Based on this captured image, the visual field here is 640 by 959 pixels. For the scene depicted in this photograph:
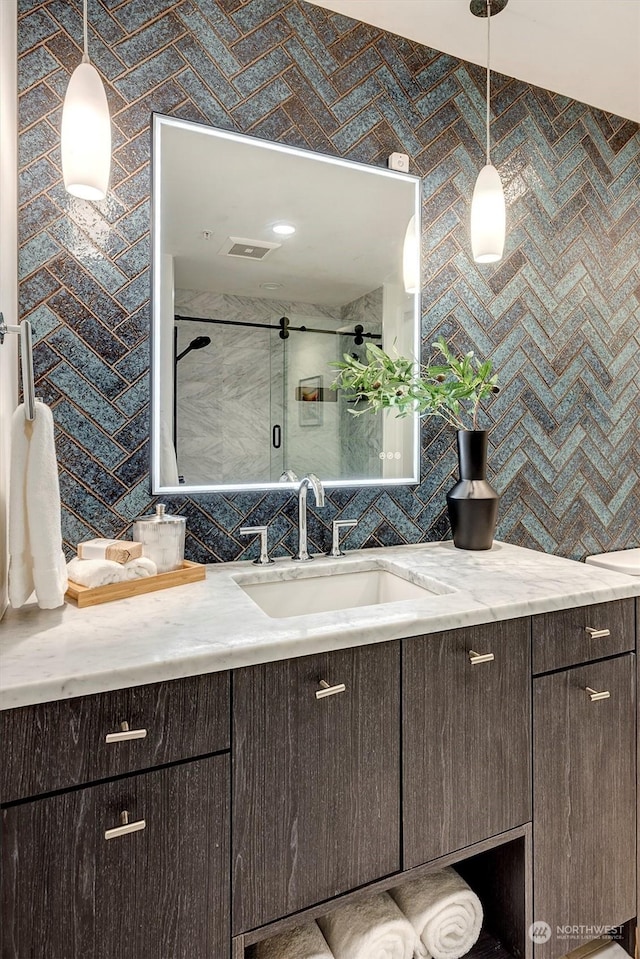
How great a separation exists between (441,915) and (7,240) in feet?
5.85

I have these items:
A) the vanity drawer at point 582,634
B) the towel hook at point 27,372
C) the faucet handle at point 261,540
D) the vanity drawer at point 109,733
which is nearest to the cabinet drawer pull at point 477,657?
the vanity drawer at point 582,634

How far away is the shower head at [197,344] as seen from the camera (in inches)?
62.4

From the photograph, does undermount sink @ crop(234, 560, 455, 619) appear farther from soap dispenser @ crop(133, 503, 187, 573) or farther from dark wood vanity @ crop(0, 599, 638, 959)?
dark wood vanity @ crop(0, 599, 638, 959)

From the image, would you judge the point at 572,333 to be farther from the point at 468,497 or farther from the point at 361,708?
the point at 361,708

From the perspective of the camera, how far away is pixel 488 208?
5.68ft

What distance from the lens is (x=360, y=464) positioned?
1845mm

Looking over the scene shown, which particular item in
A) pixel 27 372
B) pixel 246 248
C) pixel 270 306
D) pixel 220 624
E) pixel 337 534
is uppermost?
pixel 246 248

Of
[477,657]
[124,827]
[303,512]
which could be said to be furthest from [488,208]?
[124,827]

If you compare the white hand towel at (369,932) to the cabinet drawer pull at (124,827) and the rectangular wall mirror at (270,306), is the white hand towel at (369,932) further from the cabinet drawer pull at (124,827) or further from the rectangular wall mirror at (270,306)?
the rectangular wall mirror at (270,306)

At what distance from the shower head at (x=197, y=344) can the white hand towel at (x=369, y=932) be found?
54.7 inches

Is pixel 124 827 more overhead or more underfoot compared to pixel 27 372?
more underfoot

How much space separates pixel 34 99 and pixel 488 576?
5.39 ft

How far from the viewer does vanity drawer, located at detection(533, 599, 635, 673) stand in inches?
51.4

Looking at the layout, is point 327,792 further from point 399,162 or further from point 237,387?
point 399,162
